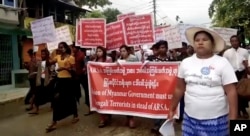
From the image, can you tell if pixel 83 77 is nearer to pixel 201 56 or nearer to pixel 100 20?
pixel 100 20

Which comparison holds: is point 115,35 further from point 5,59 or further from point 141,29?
point 5,59

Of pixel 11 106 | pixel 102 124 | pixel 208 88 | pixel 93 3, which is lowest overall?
pixel 11 106

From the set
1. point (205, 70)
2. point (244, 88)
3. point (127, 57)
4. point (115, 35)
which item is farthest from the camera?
point (115, 35)

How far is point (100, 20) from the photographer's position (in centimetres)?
775

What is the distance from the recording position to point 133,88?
6.76 metres

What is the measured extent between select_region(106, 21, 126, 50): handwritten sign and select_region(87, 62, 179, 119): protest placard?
659 mm

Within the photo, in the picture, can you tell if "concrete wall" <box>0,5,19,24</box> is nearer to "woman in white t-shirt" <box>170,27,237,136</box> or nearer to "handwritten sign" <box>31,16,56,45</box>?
"handwritten sign" <box>31,16,56,45</box>

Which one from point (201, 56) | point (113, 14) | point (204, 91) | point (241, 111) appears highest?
point (113, 14)

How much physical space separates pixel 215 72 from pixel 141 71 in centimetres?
327

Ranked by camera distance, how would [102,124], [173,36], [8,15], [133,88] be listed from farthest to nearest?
[8,15], [173,36], [102,124], [133,88]

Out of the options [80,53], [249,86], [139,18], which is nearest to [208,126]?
[249,86]

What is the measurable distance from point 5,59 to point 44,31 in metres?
7.27

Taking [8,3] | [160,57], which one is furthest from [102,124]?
[8,3]

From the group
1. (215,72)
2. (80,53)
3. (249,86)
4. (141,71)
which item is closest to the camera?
(215,72)
